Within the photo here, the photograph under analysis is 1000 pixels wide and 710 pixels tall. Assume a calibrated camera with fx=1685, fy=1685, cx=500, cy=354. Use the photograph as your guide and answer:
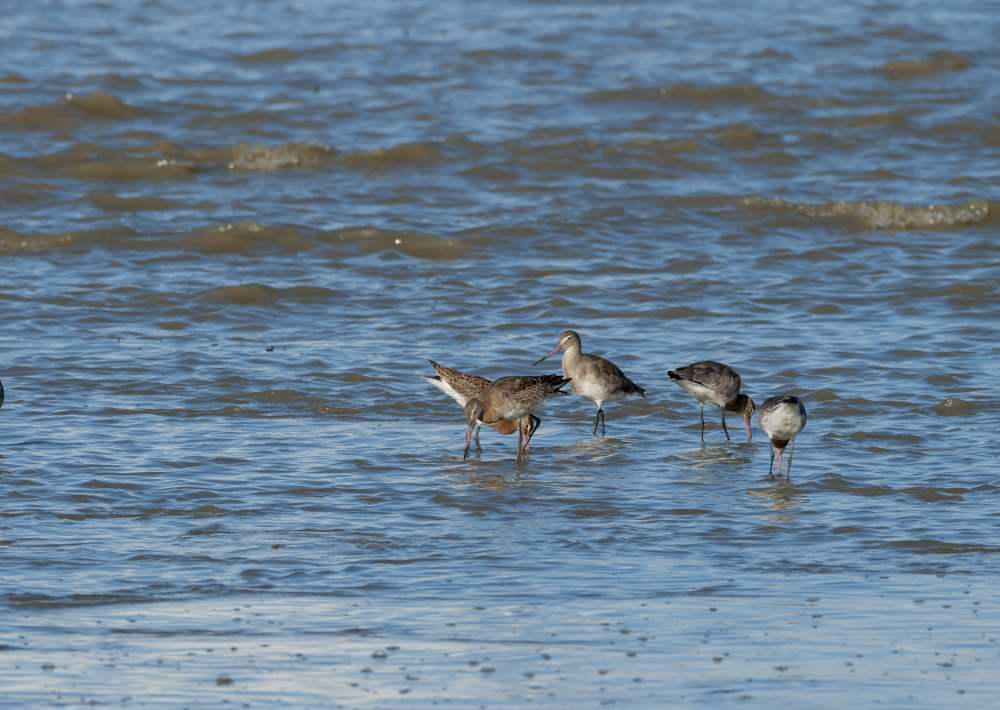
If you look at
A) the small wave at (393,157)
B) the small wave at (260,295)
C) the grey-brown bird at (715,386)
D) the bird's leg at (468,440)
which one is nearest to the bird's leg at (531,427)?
the bird's leg at (468,440)

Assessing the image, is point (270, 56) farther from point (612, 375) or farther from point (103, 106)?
point (612, 375)

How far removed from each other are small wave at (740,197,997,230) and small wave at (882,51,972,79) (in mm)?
7882

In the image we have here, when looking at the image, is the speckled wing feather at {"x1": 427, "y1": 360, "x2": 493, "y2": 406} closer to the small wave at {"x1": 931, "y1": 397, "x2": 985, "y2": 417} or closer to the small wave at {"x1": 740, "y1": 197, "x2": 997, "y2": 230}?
the small wave at {"x1": 931, "y1": 397, "x2": 985, "y2": 417}

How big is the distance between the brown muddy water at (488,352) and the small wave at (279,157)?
5 cm

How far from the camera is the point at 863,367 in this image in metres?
12.8

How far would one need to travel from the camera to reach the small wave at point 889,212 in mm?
18266

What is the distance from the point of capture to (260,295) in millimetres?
15148

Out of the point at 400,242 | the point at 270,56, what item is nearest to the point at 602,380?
the point at 400,242

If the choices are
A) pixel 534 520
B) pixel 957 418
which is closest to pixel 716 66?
pixel 957 418

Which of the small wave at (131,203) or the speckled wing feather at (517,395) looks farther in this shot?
the small wave at (131,203)

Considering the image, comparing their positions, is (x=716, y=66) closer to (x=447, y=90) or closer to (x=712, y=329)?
(x=447, y=90)

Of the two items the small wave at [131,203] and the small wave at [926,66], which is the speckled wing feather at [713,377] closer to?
the small wave at [131,203]

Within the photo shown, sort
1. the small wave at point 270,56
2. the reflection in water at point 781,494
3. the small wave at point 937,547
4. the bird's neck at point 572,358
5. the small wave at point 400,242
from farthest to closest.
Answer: the small wave at point 270,56, the small wave at point 400,242, the bird's neck at point 572,358, the reflection in water at point 781,494, the small wave at point 937,547

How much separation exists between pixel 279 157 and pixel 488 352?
8364mm
